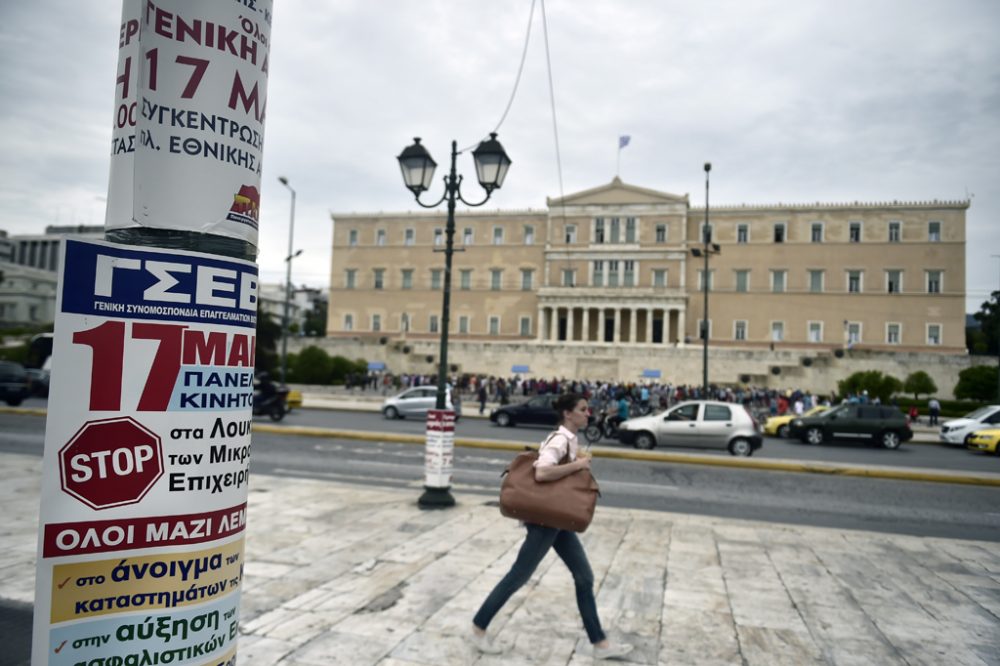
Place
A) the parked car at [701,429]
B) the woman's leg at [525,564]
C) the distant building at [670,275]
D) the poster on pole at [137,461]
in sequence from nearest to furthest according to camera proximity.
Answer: the poster on pole at [137,461] → the woman's leg at [525,564] → the parked car at [701,429] → the distant building at [670,275]

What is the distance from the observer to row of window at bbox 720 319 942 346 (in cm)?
5544

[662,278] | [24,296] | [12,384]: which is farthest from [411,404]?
[24,296]

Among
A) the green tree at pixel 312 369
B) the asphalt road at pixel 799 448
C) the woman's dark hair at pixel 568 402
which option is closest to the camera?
the woman's dark hair at pixel 568 402

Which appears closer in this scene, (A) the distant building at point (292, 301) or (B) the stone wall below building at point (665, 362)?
(B) the stone wall below building at point (665, 362)

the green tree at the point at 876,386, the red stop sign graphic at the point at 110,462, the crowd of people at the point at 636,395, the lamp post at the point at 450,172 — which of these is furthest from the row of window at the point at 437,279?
the red stop sign graphic at the point at 110,462

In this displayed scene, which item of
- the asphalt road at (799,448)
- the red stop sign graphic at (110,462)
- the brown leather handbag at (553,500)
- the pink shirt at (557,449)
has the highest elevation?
the red stop sign graphic at (110,462)

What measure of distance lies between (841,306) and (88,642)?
209ft

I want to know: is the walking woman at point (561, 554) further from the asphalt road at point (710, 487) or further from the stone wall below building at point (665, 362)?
the stone wall below building at point (665, 362)

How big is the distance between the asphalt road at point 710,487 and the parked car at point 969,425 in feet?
36.8

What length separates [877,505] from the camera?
998 centimetres

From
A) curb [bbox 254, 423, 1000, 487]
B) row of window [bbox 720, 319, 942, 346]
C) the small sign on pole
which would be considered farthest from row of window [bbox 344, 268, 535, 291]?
the small sign on pole

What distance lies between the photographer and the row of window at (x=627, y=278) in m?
56.7

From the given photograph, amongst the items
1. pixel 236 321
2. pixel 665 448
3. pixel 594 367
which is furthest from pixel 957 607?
pixel 594 367

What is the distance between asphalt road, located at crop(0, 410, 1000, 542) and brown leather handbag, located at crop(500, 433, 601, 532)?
18.9 feet
